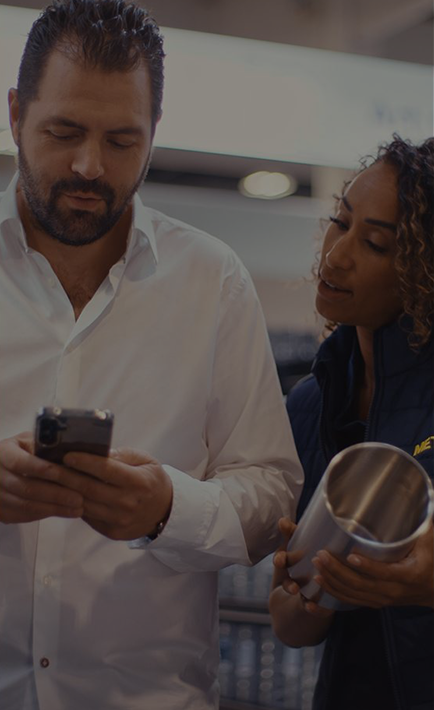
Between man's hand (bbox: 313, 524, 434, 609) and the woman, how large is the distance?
12 centimetres

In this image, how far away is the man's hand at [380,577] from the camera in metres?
1.08

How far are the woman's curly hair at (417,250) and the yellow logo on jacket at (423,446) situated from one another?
17 centimetres

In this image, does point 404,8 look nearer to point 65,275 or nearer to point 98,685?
point 65,275

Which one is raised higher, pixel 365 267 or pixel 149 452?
pixel 365 267

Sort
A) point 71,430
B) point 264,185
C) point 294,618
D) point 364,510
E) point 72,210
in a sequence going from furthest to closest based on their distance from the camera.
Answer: point 264,185 < point 294,618 < point 72,210 < point 364,510 < point 71,430

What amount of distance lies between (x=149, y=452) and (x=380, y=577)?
1.29 feet

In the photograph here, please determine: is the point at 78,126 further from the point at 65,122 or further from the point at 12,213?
the point at 12,213

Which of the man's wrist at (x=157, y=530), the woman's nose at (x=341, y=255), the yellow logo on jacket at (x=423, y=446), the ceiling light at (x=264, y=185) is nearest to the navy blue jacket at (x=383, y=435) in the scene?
the yellow logo on jacket at (x=423, y=446)

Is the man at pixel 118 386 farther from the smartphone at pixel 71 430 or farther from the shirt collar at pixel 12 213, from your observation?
the smartphone at pixel 71 430

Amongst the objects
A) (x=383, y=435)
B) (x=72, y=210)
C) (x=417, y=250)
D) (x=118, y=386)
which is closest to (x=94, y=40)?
(x=72, y=210)

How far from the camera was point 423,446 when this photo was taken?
133cm

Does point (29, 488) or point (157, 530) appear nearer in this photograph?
point (29, 488)

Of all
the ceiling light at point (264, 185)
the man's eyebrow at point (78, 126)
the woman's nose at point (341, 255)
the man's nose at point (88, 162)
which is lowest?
the woman's nose at point (341, 255)

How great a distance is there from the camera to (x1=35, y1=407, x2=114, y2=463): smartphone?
38.8 inches
